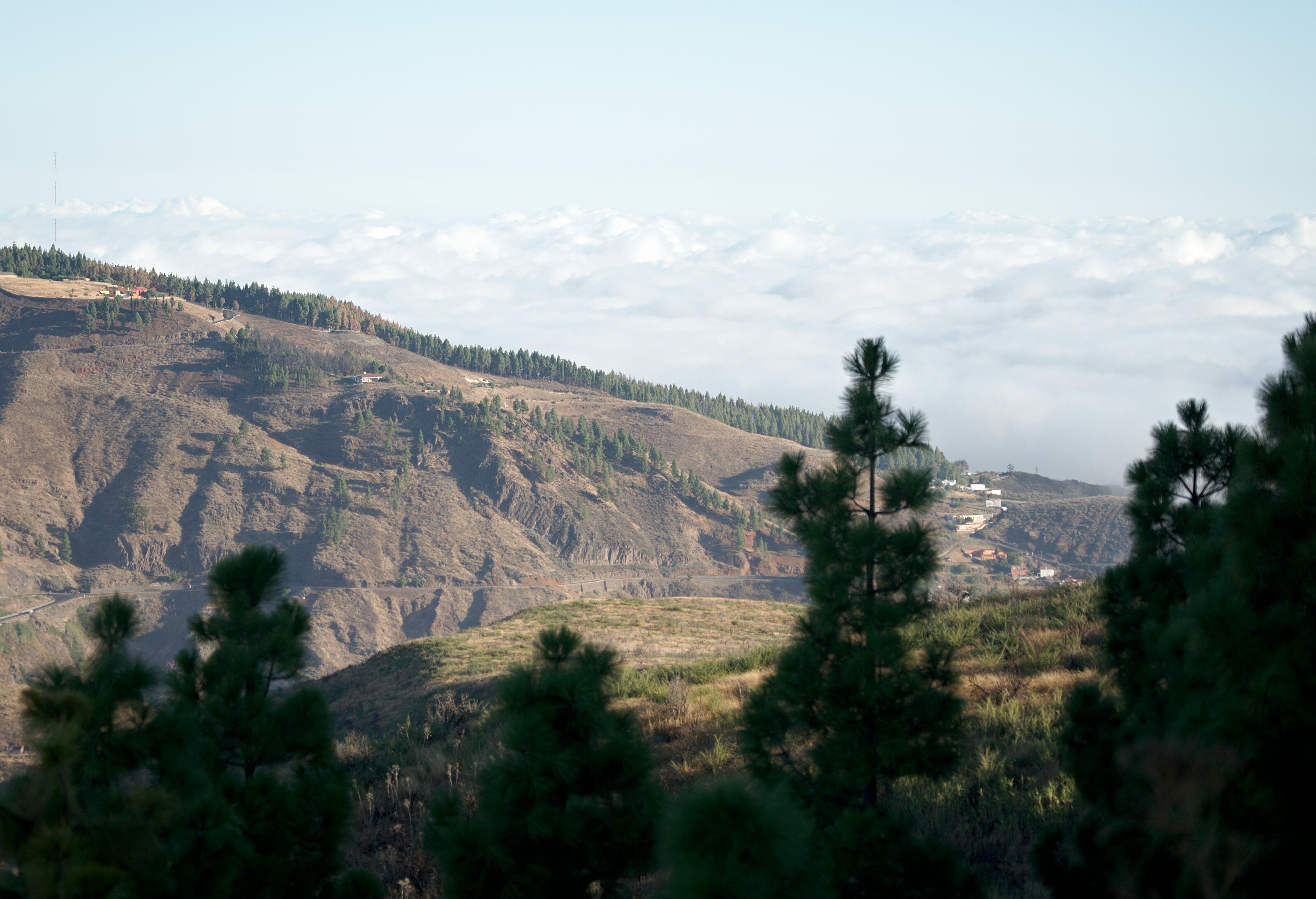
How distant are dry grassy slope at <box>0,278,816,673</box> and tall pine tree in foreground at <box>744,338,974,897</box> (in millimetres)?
81600

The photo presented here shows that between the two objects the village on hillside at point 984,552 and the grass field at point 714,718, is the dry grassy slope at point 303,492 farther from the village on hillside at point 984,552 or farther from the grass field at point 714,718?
the grass field at point 714,718

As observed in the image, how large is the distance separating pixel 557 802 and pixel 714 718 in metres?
6.50

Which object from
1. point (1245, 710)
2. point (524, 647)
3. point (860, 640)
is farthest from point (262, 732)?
point (524, 647)

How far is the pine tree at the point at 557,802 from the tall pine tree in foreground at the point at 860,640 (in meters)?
1.19

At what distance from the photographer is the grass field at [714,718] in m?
7.19

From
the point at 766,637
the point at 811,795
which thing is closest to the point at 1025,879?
the point at 811,795

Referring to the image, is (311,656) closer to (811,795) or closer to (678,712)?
(811,795)

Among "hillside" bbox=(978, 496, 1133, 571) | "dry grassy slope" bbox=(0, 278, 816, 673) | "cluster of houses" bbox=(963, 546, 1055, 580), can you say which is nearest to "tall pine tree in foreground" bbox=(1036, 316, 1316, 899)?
"dry grassy slope" bbox=(0, 278, 816, 673)

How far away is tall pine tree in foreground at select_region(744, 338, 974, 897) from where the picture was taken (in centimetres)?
555

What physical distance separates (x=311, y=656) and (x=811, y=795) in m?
3.29

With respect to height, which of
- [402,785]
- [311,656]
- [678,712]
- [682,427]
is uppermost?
[682,427]

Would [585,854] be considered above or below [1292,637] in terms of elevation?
below

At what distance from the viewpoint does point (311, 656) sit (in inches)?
224

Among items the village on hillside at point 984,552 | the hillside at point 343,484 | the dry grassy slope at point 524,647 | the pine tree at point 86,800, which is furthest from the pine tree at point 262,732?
the hillside at point 343,484
